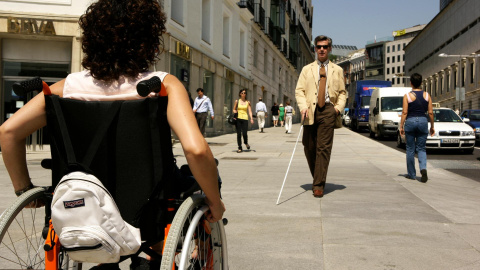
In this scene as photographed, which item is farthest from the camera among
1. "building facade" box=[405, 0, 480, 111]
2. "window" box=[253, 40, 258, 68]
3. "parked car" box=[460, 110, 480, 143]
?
"building facade" box=[405, 0, 480, 111]

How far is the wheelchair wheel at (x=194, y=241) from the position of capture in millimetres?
1874

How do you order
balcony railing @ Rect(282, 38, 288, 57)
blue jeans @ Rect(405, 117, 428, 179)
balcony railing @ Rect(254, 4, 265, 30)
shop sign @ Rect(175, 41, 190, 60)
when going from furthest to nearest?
balcony railing @ Rect(282, 38, 288, 57)
balcony railing @ Rect(254, 4, 265, 30)
shop sign @ Rect(175, 41, 190, 60)
blue jeans @ Rect(405, 117, 428, 179)

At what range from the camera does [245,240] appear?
13.5ft

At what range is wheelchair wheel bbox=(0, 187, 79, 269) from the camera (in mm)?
2086

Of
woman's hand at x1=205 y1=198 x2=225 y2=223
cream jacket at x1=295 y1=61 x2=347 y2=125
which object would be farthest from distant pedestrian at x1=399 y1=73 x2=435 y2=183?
woman's hand at x1=205 y1=198 x2=225 y2=223

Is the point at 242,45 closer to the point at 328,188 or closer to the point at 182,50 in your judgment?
the point at 182,50

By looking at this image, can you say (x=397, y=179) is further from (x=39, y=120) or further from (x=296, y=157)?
(x=39, y=120)

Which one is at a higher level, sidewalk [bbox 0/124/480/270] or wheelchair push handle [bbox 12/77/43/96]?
wheelchair push handle [bbox 12/77/43/96]

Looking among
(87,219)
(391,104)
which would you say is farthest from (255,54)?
(87,219)

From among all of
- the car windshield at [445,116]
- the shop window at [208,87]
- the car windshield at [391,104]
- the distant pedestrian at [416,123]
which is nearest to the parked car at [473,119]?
the car windshield at [391,104]

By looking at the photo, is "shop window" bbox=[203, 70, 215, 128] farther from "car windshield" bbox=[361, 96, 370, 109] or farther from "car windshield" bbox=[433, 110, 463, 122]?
"car windshield" bbox=[361, 96, 370, 109]

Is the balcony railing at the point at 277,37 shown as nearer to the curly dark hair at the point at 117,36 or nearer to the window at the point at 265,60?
the window at the point at 265,60

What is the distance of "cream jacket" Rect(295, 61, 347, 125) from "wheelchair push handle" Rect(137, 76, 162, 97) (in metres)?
4.33

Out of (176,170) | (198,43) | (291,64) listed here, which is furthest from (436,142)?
(291,64)
